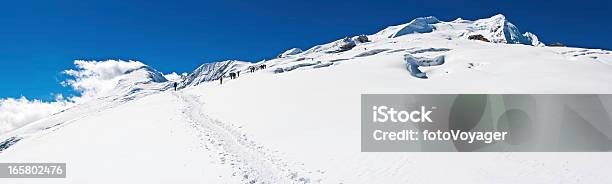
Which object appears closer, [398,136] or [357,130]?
[398,136]

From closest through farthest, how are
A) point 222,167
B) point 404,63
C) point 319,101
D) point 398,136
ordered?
point 222,167 → point 398,136 → point 319,101 → point 404,63

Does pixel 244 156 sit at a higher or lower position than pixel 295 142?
lower

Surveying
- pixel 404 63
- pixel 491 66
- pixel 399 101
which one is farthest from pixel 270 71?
pixel 399 101

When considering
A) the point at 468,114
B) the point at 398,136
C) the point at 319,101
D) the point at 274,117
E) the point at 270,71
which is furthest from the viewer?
the point at 270,71

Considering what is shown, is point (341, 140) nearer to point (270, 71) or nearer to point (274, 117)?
point (274, 117)

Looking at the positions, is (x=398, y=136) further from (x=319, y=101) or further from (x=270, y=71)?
(x=270, y=71)

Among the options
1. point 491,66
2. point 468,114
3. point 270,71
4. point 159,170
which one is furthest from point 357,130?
point 270,71

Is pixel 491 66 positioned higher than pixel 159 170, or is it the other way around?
pixel 491 66

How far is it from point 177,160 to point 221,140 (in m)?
5.14

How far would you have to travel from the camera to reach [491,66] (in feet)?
204

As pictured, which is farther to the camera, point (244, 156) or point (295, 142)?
point (295, 142)

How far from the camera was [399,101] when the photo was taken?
3859 cm

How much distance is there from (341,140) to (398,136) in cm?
325

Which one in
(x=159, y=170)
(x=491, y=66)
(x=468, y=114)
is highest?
(x=491, y=66)
